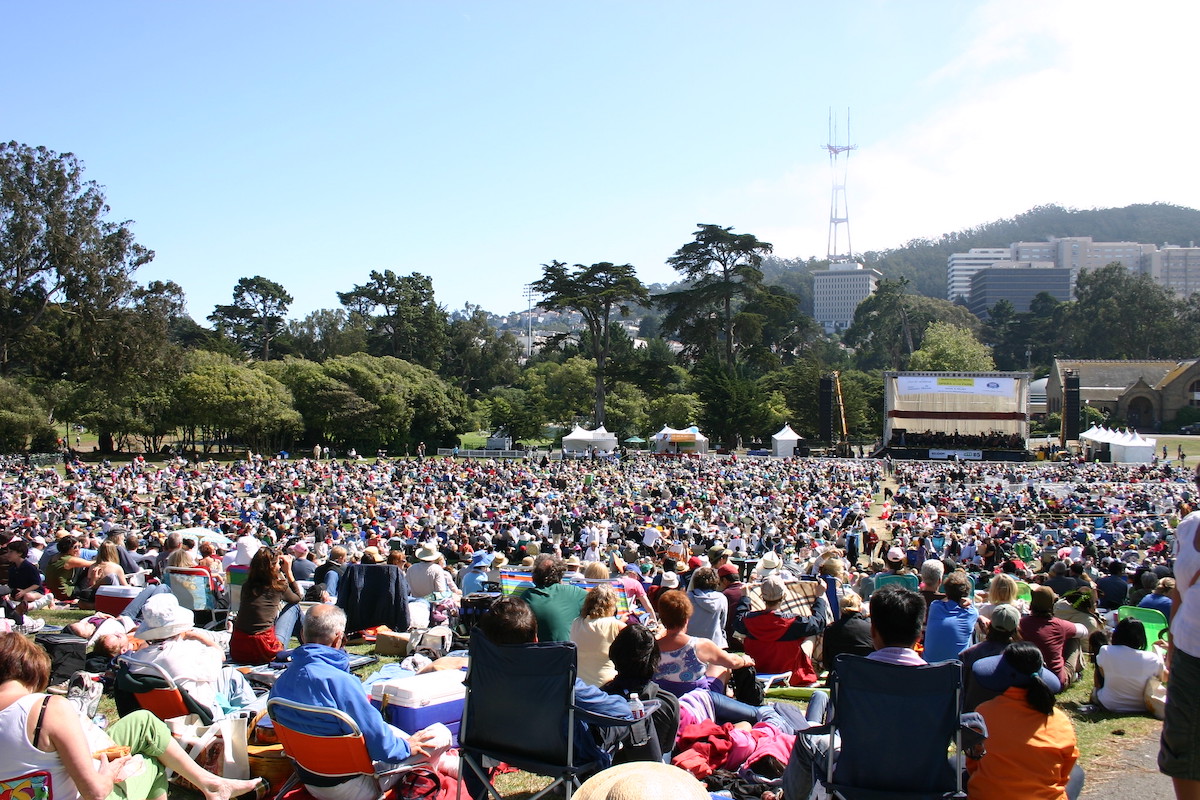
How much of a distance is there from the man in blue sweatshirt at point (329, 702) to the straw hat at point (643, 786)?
172 cm

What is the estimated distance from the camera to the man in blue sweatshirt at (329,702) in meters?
3.21

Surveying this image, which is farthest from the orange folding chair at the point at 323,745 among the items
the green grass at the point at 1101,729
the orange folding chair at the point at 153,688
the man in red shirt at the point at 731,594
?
the green grass at the point at 1101,729

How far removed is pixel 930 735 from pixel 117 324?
36540mm

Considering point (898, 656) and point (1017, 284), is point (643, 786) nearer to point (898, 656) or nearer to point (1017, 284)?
point (898, 656)

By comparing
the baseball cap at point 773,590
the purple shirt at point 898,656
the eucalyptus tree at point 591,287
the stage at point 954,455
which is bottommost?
the stage at point 954,455

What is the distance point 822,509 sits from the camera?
20.4 metres

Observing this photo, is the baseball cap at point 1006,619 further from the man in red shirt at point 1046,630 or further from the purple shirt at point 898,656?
the purple shirt at point 898,656

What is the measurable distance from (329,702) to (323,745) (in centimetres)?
16

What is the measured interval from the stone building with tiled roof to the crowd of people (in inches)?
1404

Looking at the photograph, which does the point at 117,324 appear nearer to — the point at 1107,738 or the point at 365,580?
the point at 365,580

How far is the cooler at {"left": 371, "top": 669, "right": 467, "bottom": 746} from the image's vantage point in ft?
12.7

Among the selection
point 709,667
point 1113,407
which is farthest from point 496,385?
point 709,667

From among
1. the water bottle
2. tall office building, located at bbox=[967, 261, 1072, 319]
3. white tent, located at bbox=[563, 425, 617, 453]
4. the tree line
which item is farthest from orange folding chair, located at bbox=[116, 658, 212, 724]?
tall office building, located at bbox=[967, 261, 1072, 319]

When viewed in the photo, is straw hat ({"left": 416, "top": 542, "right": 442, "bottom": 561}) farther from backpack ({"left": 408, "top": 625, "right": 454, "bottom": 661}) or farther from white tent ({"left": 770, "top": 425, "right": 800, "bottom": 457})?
white tent ({"left": 770, "top": 425, "right": 800, "bottom": 457})
